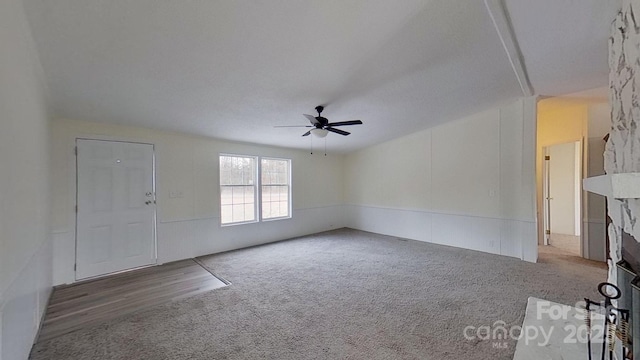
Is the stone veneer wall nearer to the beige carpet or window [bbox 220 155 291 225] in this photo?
the beige carpet

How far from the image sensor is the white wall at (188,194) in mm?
3504

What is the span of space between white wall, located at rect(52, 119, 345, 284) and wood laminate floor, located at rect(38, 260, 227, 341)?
45cm

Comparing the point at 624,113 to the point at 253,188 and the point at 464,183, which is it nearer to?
the point at 464,183

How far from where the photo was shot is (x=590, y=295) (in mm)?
2990

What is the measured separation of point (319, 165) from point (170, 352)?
535cm

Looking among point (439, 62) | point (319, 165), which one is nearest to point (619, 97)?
point (439, 62)

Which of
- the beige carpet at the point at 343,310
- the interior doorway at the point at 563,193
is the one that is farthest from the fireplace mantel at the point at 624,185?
the interior doorway at the point at 563,193

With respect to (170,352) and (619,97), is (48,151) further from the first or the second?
(619,97)

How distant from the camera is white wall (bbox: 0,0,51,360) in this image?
1.49m

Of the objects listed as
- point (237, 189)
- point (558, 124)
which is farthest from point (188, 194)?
point (558, 124)

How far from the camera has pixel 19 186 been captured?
182 centimetres

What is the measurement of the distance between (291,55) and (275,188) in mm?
3894

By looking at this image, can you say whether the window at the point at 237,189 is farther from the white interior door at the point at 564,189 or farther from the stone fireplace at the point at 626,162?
the white interior door at the point at 564,189

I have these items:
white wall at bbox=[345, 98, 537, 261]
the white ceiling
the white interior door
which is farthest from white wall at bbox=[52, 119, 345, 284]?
the white interior door
